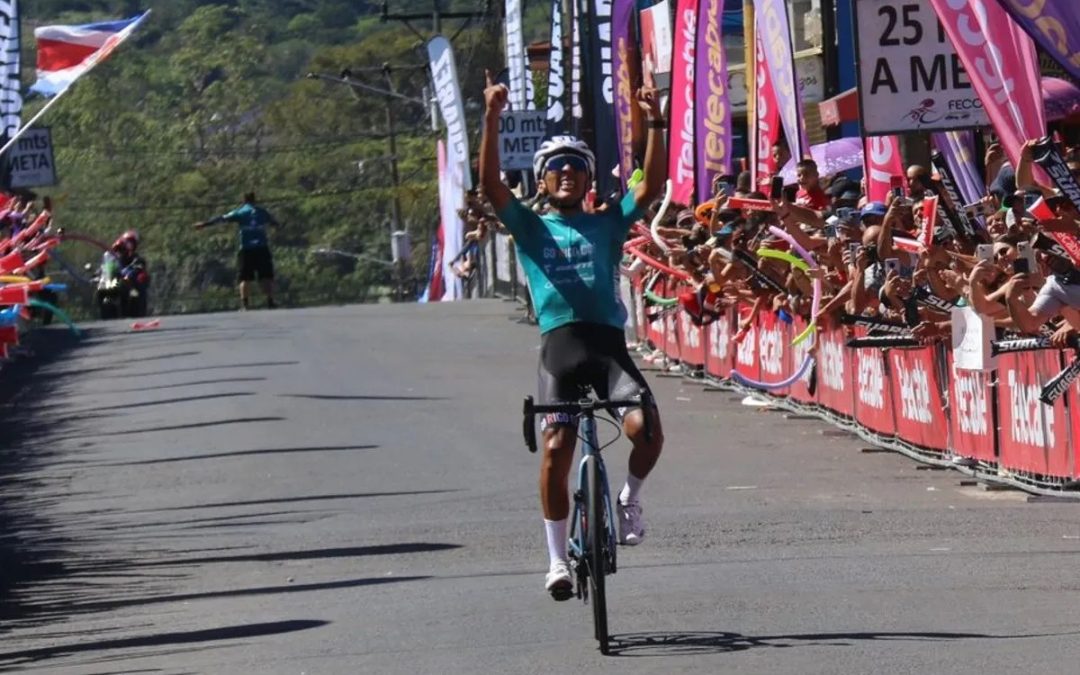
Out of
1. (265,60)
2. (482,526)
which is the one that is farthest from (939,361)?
(265,60)

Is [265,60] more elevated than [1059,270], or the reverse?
[265,60]

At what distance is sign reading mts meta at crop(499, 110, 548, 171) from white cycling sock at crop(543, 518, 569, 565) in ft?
101

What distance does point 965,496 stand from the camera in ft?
47.2

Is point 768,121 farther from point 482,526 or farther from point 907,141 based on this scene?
point 482,526

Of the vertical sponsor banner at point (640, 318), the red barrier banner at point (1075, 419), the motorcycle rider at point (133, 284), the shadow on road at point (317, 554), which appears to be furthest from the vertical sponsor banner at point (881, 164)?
the motorcycle rider at point (133, 284)

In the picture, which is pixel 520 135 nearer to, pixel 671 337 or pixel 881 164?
pixel 671 337

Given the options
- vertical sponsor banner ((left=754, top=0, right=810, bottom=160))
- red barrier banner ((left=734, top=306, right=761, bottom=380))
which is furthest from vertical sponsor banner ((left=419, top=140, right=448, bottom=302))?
vertical sponsor banner ((left=754, top=0, right=810, bottom=160))

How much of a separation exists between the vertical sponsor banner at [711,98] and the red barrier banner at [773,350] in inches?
84.0

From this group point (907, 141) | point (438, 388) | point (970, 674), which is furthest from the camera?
point (438, 388)

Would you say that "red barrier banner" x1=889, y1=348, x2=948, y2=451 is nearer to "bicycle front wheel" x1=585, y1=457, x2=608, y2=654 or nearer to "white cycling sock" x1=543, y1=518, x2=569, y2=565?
"white cycling sock" x1=543, y1=518, x2=569, y2=565

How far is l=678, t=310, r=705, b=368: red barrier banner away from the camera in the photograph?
2462 centimetres

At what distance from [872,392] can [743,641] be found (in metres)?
8.89

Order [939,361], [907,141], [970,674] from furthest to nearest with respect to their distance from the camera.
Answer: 1. [907,141]
2. [939,361]
3. [970,674]

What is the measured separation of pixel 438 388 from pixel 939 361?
9.00 m
